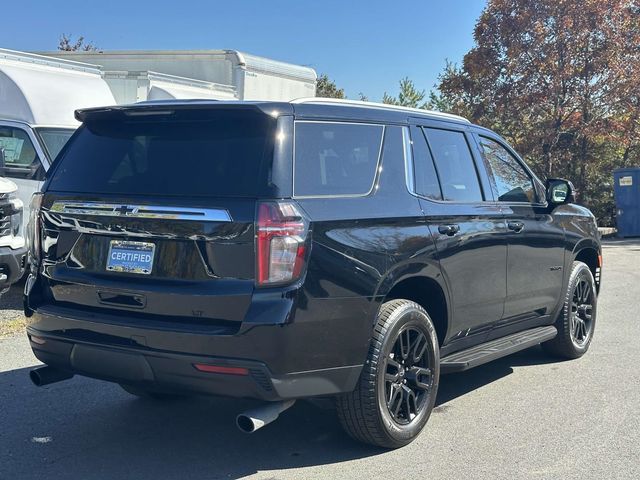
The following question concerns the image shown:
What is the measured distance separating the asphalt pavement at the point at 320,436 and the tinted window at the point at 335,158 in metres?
1.53

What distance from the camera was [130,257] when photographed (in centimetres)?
396

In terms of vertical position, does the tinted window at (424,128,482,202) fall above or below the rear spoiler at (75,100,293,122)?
below

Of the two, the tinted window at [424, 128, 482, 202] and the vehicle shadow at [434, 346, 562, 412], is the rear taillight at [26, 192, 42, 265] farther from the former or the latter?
the vehicle shadow at [434, 346, 562, 412]

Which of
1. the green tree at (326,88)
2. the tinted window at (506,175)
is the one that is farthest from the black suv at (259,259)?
the green tree at (326,88)

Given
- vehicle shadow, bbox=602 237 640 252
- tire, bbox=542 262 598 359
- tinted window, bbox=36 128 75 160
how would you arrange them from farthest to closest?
vehicle shadow, bbox=602 237 640 252 < tinted window, bbox=36 128 75 160 < tire, bbox=542 262 598 359

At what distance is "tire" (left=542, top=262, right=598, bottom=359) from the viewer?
648 cm

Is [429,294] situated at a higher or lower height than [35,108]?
lower

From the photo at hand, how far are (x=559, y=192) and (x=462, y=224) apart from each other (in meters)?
1.59

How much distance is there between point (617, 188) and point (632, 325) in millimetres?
13503

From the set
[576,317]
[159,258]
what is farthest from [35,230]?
[576,317]

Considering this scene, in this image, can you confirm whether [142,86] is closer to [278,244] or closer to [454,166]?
[454,166]

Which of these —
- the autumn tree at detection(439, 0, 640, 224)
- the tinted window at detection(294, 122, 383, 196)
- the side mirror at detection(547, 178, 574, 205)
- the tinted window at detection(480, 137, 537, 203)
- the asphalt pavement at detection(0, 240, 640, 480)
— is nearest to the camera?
the tinted window at detection(294, 122, 383, 196)

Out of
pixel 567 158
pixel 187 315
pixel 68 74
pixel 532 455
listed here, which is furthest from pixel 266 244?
pixel 567 158

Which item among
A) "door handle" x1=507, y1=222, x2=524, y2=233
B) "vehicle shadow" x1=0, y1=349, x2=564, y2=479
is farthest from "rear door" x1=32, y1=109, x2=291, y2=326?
"door handle" x1=507, y1=222, x2=524, y2=233
